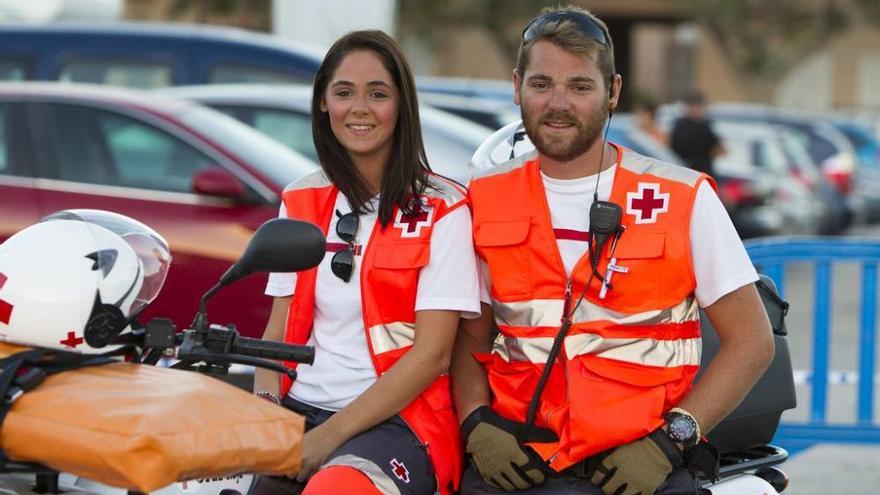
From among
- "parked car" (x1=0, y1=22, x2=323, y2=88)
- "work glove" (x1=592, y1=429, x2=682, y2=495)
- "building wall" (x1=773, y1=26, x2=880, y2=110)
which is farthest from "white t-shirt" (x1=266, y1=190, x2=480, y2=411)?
"building wall" (x1=773, y1=26, x2=880, y2=110)

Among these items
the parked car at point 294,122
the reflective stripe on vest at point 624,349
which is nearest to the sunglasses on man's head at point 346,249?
the reflective stripe on vest at point 624,349

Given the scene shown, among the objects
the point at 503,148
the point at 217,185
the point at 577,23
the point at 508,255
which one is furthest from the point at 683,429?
the point at 217,185

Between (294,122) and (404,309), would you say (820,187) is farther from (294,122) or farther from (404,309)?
(404,309)

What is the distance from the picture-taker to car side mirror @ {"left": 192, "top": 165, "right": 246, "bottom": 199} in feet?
24.9

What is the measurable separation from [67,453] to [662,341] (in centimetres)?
147

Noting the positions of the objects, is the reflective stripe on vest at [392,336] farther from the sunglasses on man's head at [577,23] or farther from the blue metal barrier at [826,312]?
the blue metal barrier at [826,312]

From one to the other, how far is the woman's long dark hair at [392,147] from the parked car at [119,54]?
7.85 metres

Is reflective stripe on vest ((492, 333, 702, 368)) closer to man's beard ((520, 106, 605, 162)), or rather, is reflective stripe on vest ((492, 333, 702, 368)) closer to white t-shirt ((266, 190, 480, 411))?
white t-shirt ((266, 190, 480, 411))

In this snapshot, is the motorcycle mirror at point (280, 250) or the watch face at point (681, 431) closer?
the motorcycle mirror at point (280, 250)

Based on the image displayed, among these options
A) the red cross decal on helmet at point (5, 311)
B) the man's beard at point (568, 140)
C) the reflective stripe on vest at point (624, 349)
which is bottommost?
the reflective stripe on vest at point (624, 349)

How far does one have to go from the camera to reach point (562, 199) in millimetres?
3580

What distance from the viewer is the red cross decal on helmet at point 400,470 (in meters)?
3.40

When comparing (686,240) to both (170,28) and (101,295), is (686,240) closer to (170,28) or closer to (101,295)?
(101,295)

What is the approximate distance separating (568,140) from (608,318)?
416 millimetres
